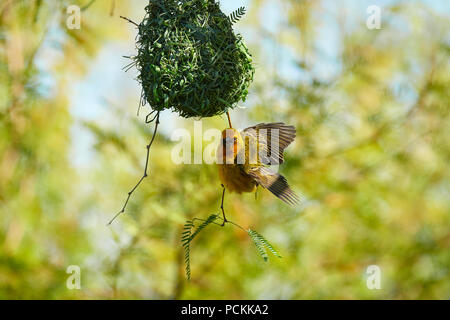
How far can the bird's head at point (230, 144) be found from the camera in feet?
6.28

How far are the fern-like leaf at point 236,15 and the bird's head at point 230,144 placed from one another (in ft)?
1.34

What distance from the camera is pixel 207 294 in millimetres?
3533

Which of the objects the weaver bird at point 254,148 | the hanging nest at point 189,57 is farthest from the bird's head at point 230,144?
the hanging nest at point 189,57

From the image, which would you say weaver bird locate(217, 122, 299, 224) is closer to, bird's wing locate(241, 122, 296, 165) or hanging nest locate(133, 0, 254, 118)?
bird's wing locate(241, 122, 296, 165)

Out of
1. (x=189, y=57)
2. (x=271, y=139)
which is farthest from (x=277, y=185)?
(x=189, y=57)

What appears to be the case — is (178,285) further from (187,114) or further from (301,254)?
(187,114)

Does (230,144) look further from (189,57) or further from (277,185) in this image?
(189,57)

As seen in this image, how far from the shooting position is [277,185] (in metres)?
1.82

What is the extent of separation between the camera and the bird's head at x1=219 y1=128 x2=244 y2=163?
1914 millimetres

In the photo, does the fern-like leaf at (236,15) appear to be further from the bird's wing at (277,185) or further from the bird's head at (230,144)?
the bird's wing at (277,185)

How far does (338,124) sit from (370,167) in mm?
612
